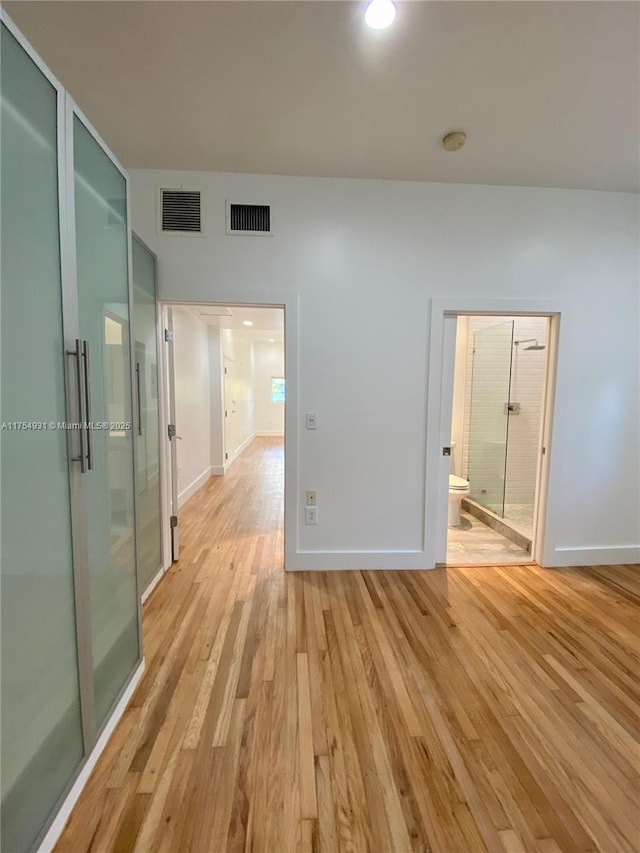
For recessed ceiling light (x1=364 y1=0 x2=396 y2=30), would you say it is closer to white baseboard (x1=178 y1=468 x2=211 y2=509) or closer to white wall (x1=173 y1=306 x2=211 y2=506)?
white wall (x1=173 y1=306 x2=211 y2=506)

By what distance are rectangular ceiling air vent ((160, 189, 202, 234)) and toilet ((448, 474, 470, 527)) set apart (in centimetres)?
316

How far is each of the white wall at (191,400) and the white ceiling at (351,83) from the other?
1.99m

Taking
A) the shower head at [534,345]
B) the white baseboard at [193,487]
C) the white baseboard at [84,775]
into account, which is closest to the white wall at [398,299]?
the shower head at [534,345]

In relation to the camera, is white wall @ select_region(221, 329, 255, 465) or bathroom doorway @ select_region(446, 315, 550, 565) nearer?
bathroom doorway @ select_region(446, 315, 550, 565)

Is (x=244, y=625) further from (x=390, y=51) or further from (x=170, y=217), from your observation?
(x=390, y=51)

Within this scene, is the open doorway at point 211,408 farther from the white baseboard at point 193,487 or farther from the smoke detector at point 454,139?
the smoke detector at point 454,139

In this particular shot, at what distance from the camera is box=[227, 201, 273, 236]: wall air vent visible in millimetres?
2328

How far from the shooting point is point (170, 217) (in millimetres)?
2322

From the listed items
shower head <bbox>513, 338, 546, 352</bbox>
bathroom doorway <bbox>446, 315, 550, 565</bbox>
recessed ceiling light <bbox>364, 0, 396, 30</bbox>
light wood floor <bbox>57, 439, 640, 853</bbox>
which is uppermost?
recessed ceiling light <bbox>364, 0, 396, 30</bbox>

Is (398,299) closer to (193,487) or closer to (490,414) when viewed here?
(490,414)

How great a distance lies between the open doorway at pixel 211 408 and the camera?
8.67 feet

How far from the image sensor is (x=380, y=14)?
1292 mm

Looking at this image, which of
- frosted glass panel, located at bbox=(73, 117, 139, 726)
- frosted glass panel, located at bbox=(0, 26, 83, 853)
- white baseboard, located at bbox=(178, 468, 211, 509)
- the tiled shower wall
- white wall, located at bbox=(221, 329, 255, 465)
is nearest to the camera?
frosted glass panel, located at bbox=(0, 26, 83, 853)

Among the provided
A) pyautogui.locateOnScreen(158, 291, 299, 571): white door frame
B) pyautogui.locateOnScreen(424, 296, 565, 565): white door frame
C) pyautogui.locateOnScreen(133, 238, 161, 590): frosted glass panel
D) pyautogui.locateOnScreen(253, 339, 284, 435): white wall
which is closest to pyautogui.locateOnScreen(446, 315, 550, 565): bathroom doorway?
pyautogui.locateOnScreen(424, 296, 565, 565): white door frame
